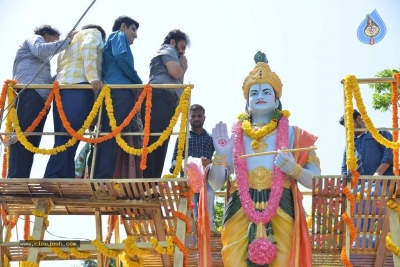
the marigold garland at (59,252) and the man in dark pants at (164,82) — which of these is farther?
the man in dark pants at (164,82)

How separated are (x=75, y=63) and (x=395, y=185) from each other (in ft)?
13.0

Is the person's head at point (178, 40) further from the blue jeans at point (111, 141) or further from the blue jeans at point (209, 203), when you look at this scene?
the blue jeans at point (209, 203)

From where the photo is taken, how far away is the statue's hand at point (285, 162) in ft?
25.3

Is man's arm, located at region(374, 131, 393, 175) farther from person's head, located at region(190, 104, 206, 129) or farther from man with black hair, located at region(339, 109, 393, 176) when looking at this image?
person's head, located at region(190, 104, 206, 129)

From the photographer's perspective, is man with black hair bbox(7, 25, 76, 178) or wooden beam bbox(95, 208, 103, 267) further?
wooden beam bbox(95, 208, 103, 267)

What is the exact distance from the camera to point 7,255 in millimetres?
8992

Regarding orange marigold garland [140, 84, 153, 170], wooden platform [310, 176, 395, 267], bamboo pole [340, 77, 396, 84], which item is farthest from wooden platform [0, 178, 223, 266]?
bamboo pole [340, 77, 396, 84]

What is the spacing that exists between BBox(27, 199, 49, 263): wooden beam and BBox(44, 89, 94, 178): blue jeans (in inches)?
19.4

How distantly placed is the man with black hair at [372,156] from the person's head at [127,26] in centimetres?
300

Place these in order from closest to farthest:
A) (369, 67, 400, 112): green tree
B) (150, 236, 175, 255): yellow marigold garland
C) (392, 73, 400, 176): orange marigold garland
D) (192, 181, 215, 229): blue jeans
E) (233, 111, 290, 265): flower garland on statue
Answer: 1. (233, 111, 290, 265): flower garland on statue
2. (150, 236, 175, 255): yellow marigold garland
3. (392, 73, 400, 176): orange marigold garland
4. (192, 181, 215, 229): blue jeans
5. (369, 67, 400, 112): green tree

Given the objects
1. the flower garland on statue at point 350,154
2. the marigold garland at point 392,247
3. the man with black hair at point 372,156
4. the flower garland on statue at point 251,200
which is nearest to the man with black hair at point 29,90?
the flower garland on statue at point 251,200

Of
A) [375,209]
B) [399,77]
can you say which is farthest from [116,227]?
[399,77]

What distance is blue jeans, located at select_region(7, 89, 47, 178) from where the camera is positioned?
826 centimetres

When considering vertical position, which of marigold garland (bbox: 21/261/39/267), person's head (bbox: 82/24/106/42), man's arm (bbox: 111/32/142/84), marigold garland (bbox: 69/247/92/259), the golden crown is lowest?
marigold garland (bbox: 21/261/39/267)
